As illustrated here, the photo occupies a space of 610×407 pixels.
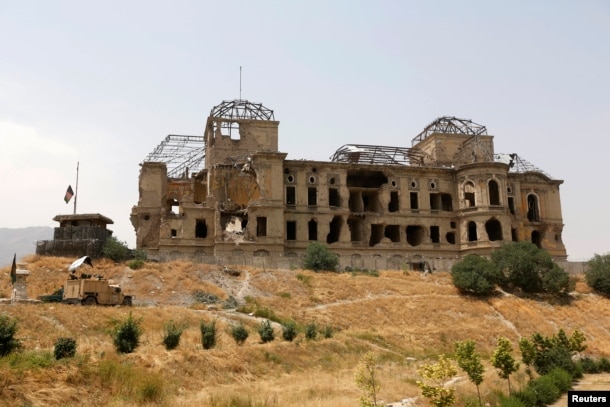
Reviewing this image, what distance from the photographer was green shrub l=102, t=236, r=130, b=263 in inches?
1861

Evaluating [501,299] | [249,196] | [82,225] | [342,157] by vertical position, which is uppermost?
[342,157]

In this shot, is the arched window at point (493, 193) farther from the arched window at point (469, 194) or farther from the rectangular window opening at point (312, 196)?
the rectangular window opening at point (312, 196)

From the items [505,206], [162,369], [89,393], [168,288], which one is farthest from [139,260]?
[505,206]

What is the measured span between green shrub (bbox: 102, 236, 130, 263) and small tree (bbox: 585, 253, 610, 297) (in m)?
44.1

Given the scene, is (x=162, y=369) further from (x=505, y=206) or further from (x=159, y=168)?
(x=505, y=206)

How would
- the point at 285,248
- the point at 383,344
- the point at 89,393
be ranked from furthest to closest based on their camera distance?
the point at 285,248, the point at 383,344, the point at 89,393

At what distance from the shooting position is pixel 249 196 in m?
62.9

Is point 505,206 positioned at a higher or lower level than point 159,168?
lower

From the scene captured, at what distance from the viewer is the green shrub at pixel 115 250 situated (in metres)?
47.3

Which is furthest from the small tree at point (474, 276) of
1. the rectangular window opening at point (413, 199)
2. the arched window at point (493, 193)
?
the rectangular window opening at point (413, 199)

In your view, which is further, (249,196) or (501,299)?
(249,196)

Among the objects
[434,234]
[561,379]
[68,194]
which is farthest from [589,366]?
[68,194]

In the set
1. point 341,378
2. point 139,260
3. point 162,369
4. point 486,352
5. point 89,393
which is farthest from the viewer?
point 139,260

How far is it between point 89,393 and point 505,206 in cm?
5382
